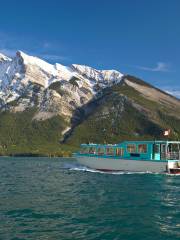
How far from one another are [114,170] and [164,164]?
9.71 metres

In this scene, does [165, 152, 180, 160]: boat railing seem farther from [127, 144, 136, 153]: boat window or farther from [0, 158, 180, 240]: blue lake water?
[0, 158, 180, 240]: blue lake water

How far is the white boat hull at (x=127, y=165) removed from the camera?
6662cm

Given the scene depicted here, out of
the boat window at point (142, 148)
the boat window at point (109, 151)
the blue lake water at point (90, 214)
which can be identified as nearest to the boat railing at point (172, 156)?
the boat window at point (142, 148)

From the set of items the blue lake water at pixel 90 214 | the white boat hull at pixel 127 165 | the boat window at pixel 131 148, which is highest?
the boat window at pixel 131 148

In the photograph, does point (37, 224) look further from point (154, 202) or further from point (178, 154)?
point (178, 154)

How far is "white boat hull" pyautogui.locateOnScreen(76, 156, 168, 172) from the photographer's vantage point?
6662 cm

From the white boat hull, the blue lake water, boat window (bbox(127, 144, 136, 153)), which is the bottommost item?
the blue lake water

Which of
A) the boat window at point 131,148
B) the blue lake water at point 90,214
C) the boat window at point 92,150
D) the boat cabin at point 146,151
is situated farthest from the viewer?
the boat window at point 92,150

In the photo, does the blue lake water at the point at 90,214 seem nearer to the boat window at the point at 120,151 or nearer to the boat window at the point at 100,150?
Result: the boat window at the point at 120,151

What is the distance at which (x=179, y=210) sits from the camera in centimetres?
3042

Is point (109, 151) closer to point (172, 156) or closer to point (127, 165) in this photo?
point (127, 165)

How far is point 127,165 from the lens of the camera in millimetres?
68688

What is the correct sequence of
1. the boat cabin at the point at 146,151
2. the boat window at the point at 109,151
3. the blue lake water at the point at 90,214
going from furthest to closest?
1. the boat window at the point at 109,151
2. the boat cabin at the point at 146,151
3. the blue lake water at the point at 90,214

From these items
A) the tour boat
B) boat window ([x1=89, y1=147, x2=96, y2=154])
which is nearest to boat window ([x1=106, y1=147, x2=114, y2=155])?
the tour boat
